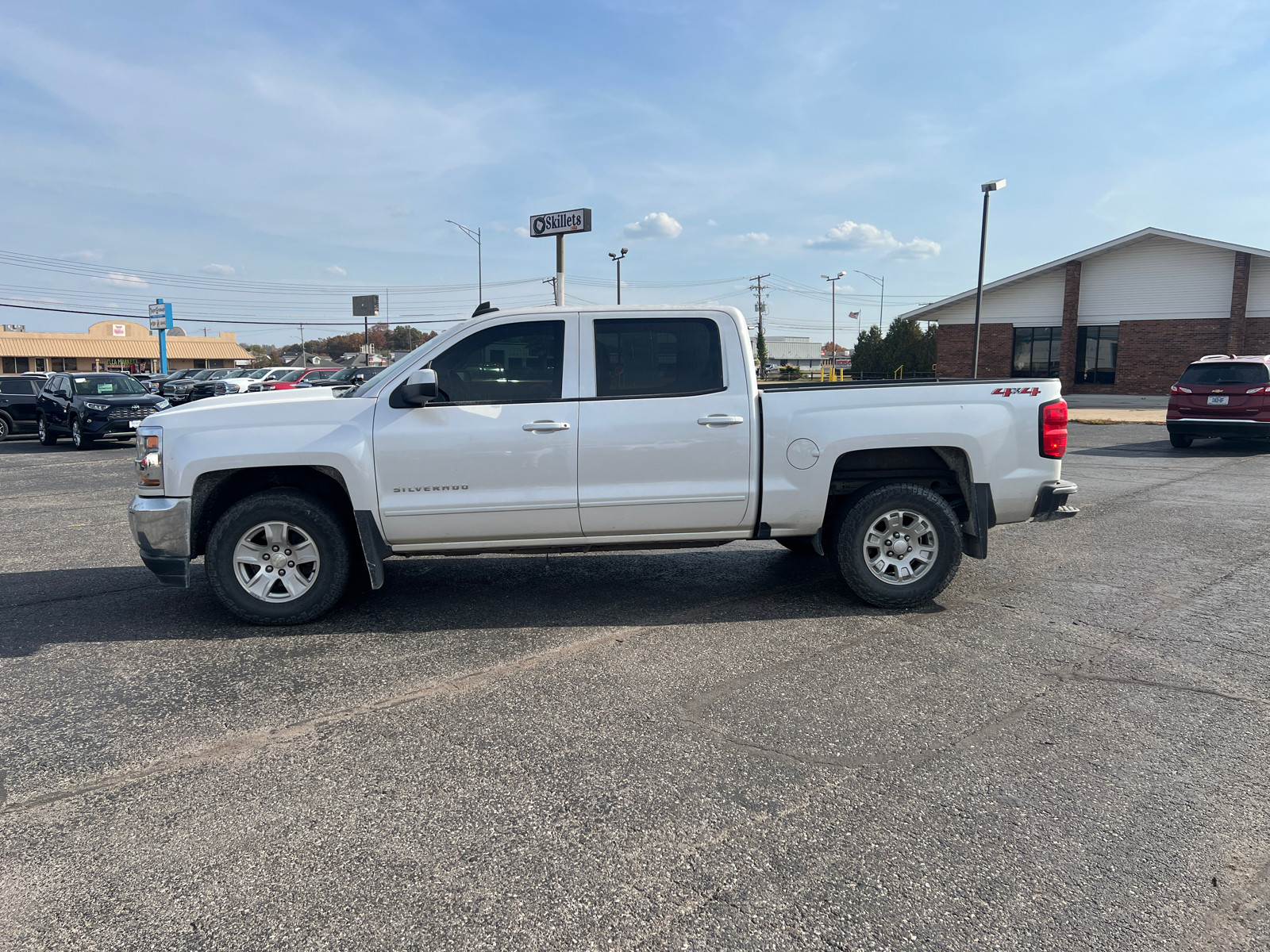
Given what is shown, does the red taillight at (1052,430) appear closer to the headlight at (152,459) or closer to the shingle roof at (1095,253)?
the headlight at (152,459)

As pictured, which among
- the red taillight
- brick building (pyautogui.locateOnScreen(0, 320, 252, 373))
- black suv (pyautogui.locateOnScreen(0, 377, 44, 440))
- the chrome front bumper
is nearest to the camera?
the chrome front bumper

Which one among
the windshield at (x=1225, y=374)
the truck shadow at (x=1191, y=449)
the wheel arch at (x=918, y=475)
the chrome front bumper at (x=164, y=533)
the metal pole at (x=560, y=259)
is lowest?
the truck shadow at (x=1191, y=449)

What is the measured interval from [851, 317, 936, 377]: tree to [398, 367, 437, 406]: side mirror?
148ft

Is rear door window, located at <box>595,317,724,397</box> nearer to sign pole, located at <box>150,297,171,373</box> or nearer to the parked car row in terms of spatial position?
the parked car row

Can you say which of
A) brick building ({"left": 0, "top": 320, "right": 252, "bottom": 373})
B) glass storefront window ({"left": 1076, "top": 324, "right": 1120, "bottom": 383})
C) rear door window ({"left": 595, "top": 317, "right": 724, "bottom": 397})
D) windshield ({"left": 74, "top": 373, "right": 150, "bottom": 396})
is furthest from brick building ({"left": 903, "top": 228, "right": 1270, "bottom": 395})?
brick building ({"left": 0, "top": 320, "right": 252, "bottom": 373})

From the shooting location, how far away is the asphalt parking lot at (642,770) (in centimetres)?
254

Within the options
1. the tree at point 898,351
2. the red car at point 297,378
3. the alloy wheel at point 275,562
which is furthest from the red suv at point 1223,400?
the tree at point 898,351

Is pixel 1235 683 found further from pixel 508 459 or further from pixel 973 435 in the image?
pixel 508 459

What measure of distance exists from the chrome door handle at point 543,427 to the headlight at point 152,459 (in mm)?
2274

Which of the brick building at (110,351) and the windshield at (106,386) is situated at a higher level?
the brick building at (110,351)

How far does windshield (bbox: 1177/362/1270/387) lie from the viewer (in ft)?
48.9

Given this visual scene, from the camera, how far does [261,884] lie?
8.80 ft

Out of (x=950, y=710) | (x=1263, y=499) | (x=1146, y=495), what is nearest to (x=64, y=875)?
(x=950, y=710)

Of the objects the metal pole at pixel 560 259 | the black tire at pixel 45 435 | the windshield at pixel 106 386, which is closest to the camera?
the windshield at pixel 106 386
